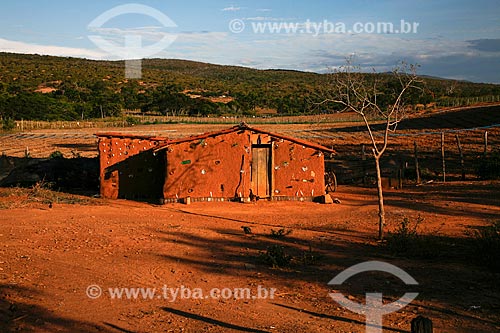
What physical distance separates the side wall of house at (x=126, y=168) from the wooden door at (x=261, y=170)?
10.8ft

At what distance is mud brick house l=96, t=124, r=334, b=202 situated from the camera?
17609 mm

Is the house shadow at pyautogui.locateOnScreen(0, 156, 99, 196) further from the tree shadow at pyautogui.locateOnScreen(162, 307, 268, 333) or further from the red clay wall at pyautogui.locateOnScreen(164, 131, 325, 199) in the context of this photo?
the tree shadow at pyautogui.locateOnScreen(162, 307, 268, 333)

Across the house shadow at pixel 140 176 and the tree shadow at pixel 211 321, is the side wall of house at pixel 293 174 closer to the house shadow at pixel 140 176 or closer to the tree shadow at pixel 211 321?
the house shadow at pixel 140 176

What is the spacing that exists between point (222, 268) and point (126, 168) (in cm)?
994

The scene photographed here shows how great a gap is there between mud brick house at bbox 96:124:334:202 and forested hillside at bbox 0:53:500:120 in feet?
121

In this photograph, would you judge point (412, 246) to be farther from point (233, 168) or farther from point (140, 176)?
point (140, 176)

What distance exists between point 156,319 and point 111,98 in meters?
68.1

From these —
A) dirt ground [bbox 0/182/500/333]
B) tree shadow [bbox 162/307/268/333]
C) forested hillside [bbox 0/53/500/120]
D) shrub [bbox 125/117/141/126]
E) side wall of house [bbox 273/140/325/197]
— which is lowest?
tree shadow [bbox 162/307/268/333]

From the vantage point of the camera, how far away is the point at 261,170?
18125mm

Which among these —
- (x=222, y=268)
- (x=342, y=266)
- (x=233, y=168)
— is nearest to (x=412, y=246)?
(x=342, y=266)

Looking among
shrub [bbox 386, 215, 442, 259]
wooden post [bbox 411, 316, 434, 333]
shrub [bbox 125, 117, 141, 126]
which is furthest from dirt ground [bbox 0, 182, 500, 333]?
shrub [bbox 125, 117, 141, 126]

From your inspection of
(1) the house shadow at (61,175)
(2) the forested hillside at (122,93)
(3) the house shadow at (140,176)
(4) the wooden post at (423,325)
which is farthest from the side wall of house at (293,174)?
(2) the forested hillside at (122,93)

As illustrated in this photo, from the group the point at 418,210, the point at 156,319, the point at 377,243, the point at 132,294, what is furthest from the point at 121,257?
the point at 418,210

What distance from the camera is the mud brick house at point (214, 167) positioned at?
1761 centimetres
